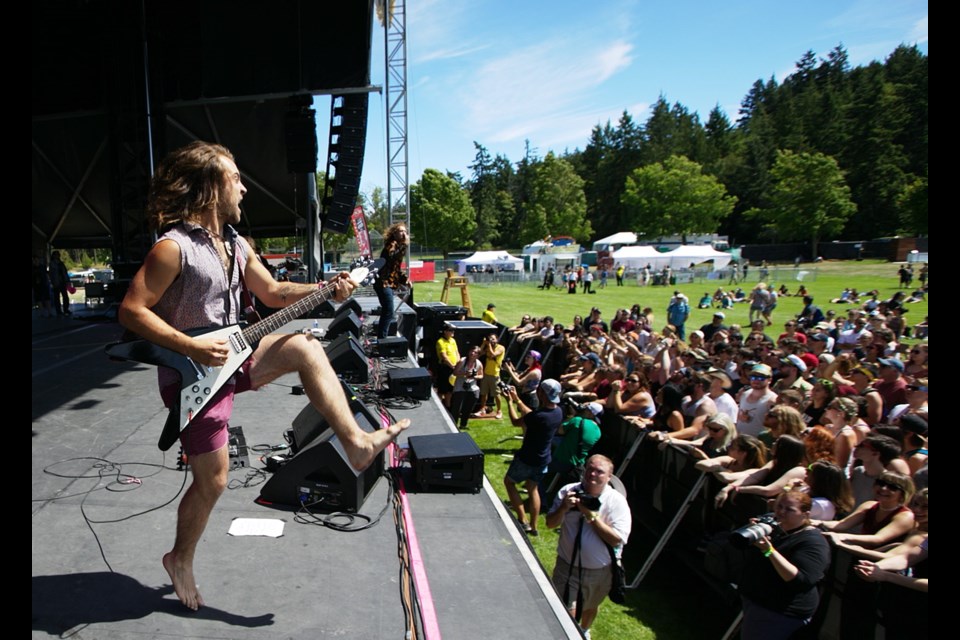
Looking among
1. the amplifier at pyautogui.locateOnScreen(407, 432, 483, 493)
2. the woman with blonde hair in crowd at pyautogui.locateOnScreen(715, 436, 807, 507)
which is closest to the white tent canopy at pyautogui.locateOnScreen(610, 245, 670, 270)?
the woman with blonde hair in crowd at pyautogui.locateOnScreen(715, 436, 807, 507)

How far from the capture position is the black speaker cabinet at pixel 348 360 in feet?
22.0

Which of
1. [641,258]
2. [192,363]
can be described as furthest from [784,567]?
[641,258]

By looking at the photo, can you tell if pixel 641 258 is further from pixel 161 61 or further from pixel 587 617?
pixel 587 617

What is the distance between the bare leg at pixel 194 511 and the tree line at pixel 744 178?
182 ft

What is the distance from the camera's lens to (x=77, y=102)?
12.7 meters

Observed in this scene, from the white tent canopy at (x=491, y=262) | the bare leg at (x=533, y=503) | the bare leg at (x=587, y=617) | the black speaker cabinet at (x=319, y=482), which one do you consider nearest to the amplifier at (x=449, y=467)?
the black speaker cabinet at (x=319, y=482)

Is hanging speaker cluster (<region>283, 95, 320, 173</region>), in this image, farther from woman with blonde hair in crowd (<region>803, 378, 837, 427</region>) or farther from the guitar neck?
the guitar neck

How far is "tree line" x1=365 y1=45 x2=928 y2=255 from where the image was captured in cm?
5584

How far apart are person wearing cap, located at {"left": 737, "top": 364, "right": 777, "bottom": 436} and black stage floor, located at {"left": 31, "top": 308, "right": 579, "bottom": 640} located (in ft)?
12.0

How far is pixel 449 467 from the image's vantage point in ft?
14.0

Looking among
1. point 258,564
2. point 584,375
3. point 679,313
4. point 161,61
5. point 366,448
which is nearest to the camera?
point 366,448

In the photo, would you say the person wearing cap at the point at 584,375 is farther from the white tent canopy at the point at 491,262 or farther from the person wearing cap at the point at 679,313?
the white tent canopy at the point at 491,262

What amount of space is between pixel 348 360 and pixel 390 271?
177 cm
